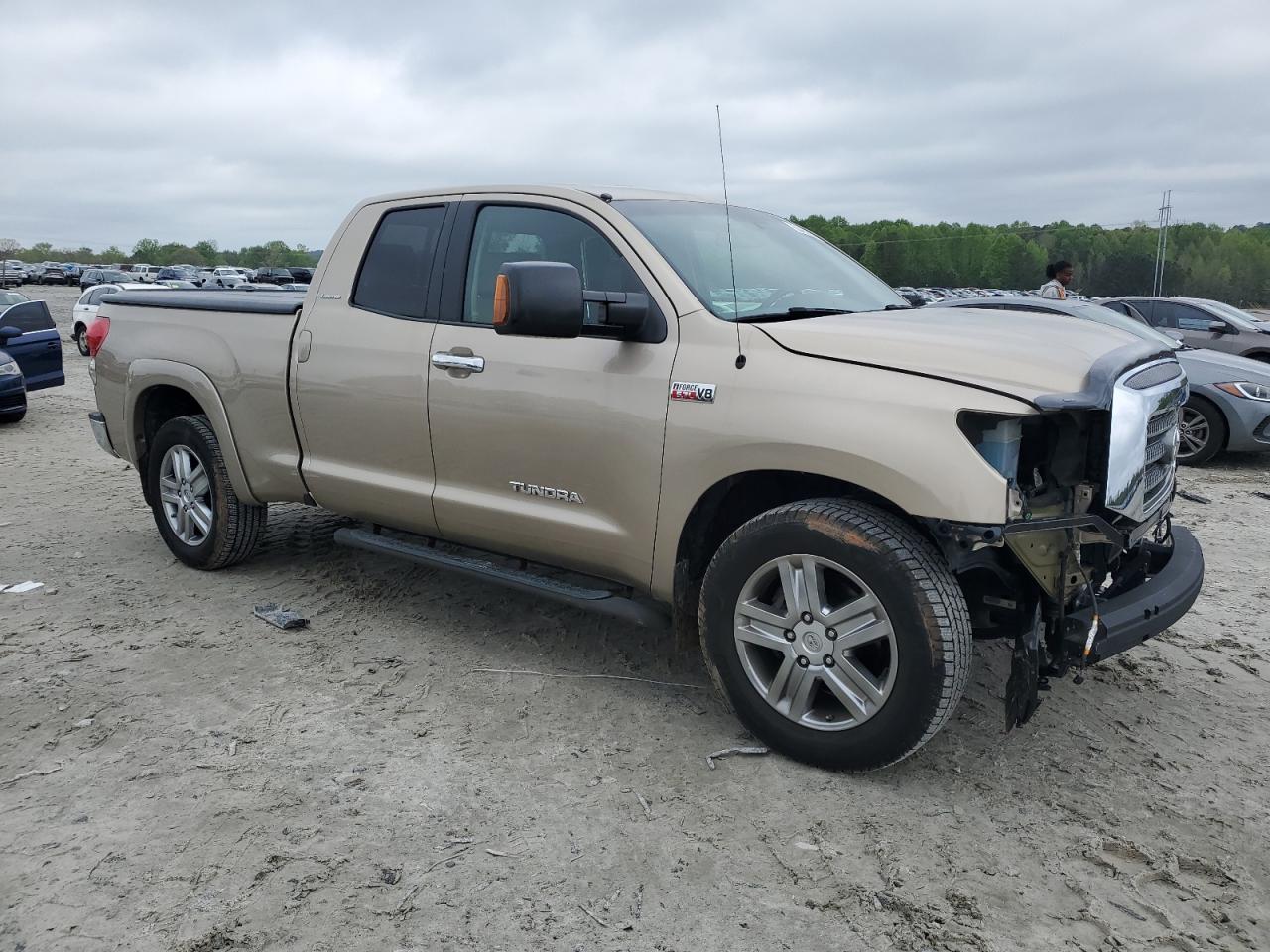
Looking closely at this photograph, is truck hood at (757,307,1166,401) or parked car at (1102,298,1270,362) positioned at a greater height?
truck hood at (757,307,1166,401)

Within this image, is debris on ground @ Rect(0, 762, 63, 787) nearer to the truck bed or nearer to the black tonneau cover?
the truck bed

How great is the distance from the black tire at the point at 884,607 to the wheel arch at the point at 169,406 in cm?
295

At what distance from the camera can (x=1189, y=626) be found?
16.2 ft

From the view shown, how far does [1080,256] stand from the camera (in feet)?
193

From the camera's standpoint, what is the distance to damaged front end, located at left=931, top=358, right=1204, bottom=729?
3.10 metres

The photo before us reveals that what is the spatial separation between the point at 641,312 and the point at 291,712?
2.02m

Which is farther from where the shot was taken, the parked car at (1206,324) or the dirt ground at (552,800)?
the parked car at (1206,324)

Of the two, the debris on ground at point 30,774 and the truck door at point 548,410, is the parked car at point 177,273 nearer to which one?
the truck door at point 548,410

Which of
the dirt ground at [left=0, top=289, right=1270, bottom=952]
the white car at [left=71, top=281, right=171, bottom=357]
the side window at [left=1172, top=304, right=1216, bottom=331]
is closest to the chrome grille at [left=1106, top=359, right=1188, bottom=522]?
the dirt ground at [left=0, top=289, right=1270, bottom=952]

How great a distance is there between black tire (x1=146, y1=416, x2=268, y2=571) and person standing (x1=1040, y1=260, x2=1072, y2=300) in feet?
28.3

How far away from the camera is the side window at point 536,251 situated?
3961 mm

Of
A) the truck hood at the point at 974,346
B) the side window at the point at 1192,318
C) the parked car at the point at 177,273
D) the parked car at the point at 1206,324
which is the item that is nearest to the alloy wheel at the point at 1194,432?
the parked car at the point at 1206,324

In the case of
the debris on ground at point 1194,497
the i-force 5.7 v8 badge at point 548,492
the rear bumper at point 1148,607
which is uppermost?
the i-force 5.7 v8 badge at point 548,492

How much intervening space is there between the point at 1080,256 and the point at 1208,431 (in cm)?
5458
